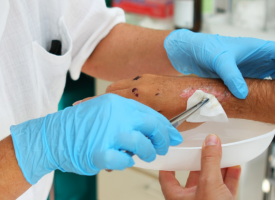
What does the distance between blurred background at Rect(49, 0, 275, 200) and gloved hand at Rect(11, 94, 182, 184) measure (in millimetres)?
698

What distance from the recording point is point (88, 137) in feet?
1.76

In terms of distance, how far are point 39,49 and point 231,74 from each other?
0.50 m

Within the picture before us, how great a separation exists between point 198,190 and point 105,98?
26 cm

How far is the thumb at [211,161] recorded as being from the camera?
0.53 meters

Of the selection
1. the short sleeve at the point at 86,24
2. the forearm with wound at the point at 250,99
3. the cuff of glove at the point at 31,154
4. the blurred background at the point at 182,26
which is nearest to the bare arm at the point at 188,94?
the forearm with wound at the point at 250,99

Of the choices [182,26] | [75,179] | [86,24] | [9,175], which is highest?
[86,24]

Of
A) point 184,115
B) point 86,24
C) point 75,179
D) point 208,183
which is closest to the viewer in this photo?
point 208,183

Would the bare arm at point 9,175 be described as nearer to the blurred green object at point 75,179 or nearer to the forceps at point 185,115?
the forceps at point 185,115

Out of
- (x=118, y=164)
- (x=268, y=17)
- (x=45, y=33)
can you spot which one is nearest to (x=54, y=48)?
(x=45, y=33)

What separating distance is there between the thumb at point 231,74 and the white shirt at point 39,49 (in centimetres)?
41

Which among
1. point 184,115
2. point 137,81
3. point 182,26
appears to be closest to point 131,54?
point 137,81

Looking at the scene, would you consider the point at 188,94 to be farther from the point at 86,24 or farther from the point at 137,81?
the point at 86,24

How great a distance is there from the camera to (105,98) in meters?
0.55

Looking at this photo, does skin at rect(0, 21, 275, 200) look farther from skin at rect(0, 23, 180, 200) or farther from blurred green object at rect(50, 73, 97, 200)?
blurred green object at rect(50, 73, 97, 200)
